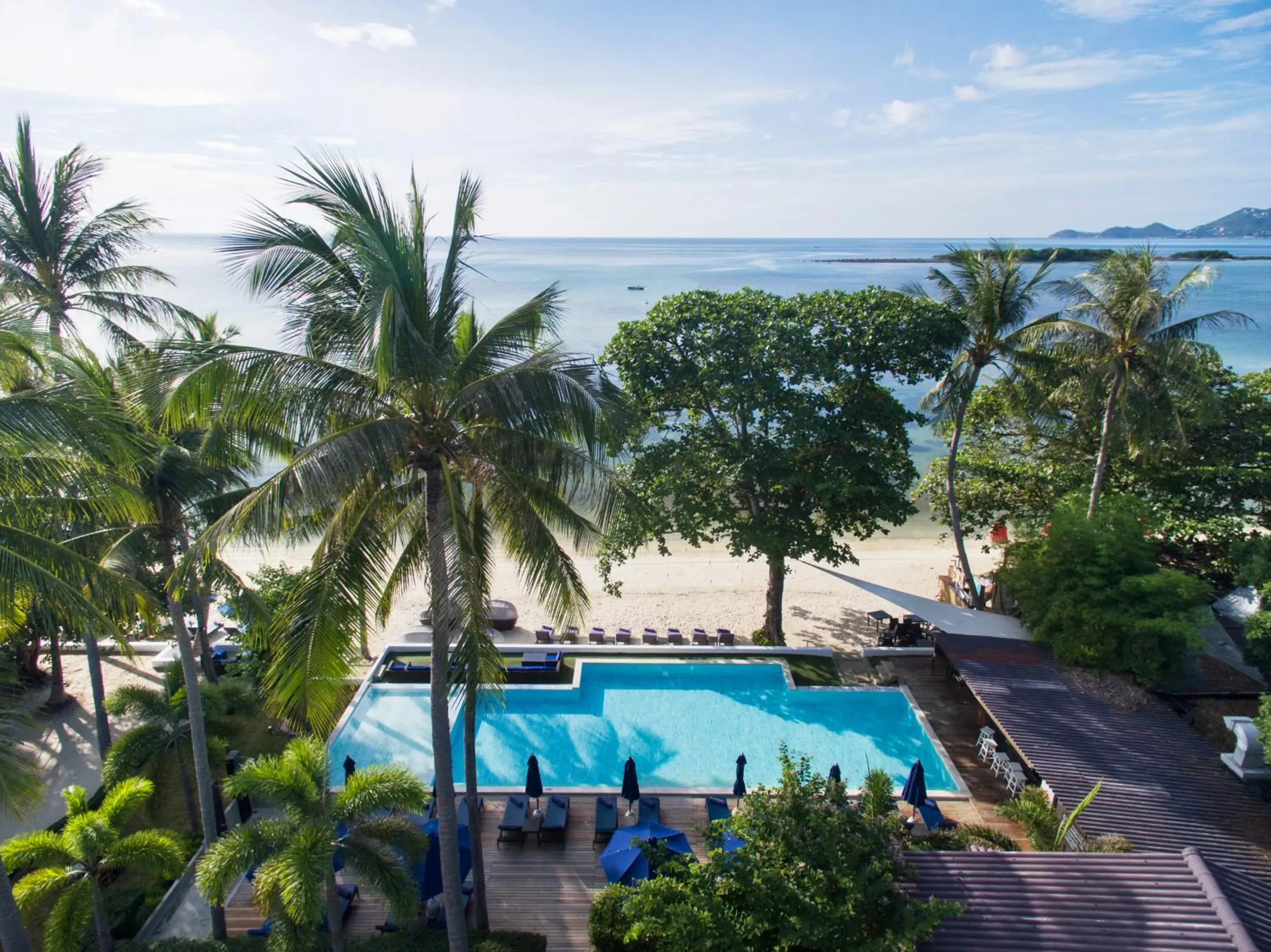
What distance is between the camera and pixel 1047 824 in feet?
32.1

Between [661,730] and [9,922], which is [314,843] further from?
[661,730]

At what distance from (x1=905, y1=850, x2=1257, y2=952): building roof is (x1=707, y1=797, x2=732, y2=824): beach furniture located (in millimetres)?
4063

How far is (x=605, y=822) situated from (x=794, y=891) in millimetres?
4970

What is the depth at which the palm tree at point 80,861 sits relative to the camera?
8.18 meters

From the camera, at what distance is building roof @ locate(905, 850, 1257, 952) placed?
278 inches

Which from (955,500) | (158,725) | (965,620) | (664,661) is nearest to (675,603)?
(664,661)

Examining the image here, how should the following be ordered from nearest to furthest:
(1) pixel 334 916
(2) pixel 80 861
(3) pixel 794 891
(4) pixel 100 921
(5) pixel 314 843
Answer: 1. (3) pixel 794 891
2. (5) pixel 314 843
3. (2) pixel 80 861
4. (1) pixel 334 916
5. (4) pixel 100 921

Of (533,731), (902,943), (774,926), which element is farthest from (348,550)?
(533,731)

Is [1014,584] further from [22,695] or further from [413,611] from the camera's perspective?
[22,695]

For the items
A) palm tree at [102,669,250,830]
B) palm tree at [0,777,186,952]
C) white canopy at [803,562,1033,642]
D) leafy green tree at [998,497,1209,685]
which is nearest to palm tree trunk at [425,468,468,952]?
palm tree at [0,777,186,952]

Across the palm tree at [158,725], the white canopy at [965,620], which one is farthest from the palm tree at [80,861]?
the white canopy at [965,620]

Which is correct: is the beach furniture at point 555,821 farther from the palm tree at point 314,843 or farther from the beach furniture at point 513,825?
the palm tree at point 314,843

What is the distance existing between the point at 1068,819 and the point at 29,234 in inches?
740

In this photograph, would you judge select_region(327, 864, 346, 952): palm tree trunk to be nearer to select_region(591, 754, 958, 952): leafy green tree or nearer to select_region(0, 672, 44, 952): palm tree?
select_region(0, 672, 44, 952): palm tree
